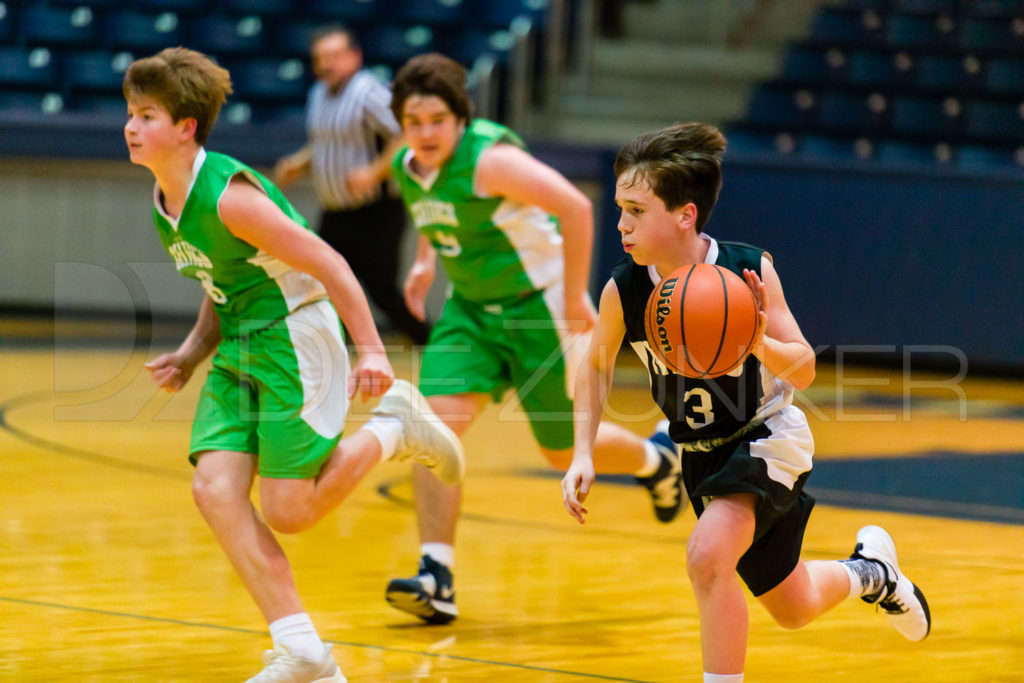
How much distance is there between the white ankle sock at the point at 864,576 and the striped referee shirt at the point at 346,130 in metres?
5.15

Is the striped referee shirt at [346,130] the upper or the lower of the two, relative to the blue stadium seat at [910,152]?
upper

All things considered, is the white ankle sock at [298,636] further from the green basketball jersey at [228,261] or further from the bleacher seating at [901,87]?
the bleacher seating at [901,87]

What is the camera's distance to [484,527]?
5320 millimetres

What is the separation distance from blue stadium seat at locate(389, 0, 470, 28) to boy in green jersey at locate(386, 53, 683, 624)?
7.08 metres

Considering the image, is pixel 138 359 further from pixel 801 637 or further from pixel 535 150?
pixel 801 637

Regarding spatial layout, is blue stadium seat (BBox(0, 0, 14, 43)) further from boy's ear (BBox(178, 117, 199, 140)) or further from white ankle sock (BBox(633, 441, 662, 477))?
boy's ear (BBox(178, 117, 199, 140))

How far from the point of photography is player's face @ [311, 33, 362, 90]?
8227 mm

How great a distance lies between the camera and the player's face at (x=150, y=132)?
3.38 metres

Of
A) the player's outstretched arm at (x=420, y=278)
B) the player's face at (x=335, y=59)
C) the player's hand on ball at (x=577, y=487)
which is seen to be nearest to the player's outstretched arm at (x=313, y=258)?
the player's hand on ball at (x=577, y=487)

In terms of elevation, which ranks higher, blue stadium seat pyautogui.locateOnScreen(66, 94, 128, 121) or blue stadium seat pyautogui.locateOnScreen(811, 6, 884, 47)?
blue stadium seat pyautogui.locateOnScreen(811, 6, 884, 47)

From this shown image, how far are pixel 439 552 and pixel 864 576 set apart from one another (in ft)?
4.18

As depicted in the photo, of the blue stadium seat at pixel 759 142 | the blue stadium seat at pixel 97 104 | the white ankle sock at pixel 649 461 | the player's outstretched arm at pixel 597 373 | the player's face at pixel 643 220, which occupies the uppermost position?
the player's face at pixel 643 220

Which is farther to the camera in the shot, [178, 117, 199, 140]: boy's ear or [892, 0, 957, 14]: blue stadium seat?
[892, 0, 957, 14]: blue stadium seat

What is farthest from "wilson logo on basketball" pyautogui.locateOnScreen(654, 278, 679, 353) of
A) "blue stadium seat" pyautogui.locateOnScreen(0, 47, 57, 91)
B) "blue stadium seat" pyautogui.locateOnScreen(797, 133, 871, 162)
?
"blue stadium seat" pyautogui.locateOnScreen(0, 47, 57, 91)
